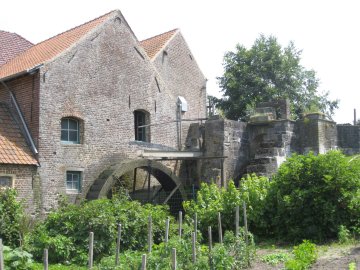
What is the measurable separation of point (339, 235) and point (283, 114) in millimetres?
7414

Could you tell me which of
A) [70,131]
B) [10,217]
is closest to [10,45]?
[70,131]

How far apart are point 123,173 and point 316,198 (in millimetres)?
6039

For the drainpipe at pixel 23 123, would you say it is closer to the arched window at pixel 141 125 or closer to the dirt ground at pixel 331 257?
the arched window at pixel 141 125

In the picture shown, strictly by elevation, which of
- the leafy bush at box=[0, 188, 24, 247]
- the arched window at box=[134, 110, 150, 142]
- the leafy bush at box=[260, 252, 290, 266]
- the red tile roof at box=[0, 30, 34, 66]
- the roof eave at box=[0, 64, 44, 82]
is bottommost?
the leafy bush at box=[260, 252, 290, 266]

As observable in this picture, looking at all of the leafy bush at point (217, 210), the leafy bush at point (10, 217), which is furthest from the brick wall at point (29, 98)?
the leafy bush at point (217, 210)

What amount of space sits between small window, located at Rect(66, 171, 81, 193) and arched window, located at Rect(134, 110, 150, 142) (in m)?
3.11

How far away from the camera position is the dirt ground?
901 cm

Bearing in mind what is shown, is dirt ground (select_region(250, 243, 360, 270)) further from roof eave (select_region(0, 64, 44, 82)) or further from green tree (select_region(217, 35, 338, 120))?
green tree (select_region(217, 35, 338, 120))

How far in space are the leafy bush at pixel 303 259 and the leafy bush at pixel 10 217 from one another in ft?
21.9

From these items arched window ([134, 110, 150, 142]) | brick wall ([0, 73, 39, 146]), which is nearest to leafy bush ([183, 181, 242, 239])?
brick wall ([0, 73, 39, 146])

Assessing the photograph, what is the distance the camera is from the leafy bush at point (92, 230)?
11.0 meters

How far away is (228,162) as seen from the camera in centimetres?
1762

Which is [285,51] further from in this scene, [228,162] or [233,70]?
[228,162]

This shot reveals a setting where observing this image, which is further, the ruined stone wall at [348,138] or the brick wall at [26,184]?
the ruined stone wall at [348,138]
